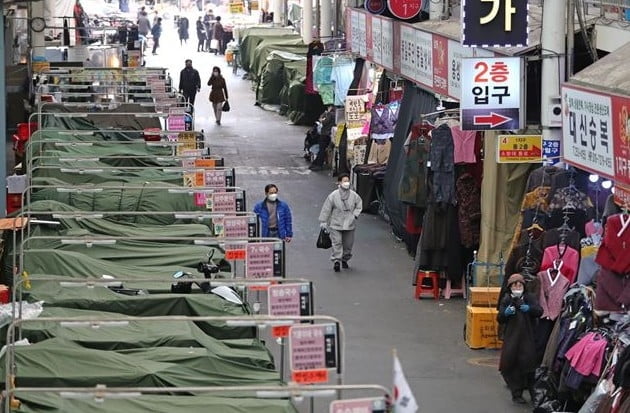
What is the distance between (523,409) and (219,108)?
2665 cm

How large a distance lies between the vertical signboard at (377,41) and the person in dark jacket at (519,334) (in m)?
12.6

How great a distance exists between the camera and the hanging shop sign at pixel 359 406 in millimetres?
9484

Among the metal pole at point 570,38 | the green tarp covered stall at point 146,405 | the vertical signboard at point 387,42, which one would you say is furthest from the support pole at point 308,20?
the green tarp covered stall at point 146,405

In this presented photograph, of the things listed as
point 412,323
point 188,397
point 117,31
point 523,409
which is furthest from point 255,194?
point 117,31

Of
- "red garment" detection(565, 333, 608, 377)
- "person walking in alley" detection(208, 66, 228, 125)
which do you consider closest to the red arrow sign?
"red garment" detection(565, 333, 608, 377)

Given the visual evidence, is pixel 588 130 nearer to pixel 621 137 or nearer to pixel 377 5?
pixel 621 137

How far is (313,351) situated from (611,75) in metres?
5.31

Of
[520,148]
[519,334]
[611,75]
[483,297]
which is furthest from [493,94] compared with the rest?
[611,75]

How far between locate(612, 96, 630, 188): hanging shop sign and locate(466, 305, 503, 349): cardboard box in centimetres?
480

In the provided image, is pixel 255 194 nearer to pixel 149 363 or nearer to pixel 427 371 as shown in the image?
pixel 427 371

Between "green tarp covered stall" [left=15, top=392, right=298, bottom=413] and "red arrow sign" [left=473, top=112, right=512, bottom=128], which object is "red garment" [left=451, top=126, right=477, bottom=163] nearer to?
"red arrow sign" [left=473, top=112, right=512, bottom=128]

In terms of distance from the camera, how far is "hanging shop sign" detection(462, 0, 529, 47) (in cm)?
1811

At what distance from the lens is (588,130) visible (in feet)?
47.8

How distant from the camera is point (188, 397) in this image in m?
11.4
